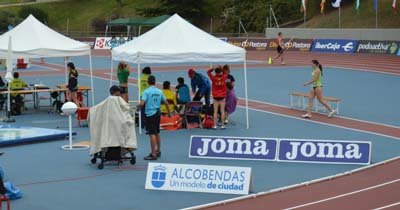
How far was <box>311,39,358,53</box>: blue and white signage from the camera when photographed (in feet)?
163

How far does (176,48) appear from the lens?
1933 cm

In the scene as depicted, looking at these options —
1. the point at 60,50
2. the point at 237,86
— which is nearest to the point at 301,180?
the point at 60,50

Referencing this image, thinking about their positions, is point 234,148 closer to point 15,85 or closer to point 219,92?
point 219,92

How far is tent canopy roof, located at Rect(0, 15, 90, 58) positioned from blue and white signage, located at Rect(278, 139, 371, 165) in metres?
10.0

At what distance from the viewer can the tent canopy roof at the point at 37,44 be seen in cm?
2188

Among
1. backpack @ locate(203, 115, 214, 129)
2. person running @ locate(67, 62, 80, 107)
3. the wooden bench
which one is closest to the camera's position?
backpack @ locate(203, 115, 214, 129)

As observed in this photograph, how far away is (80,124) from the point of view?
20.2m

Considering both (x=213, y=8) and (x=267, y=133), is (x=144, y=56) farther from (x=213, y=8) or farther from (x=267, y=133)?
(x=213, y=8)

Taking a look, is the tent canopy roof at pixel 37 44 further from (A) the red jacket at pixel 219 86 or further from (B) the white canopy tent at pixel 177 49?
(A) the red jacket at pixel 219 86

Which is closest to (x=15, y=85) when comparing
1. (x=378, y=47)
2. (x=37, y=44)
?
(x=37, y=44)

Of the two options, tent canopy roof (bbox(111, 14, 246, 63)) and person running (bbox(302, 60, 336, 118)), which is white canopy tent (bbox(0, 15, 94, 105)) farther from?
person running (bbox(302, 60, 336, 118))

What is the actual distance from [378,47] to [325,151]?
3473cm

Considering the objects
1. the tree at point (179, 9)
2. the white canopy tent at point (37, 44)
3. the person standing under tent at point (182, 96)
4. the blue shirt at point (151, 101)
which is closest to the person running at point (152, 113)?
the blue shirt at point (151, 101)

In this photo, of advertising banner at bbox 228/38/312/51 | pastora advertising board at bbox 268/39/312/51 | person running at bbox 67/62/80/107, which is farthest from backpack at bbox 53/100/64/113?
advertising banner at bbox 228/38/312/51
